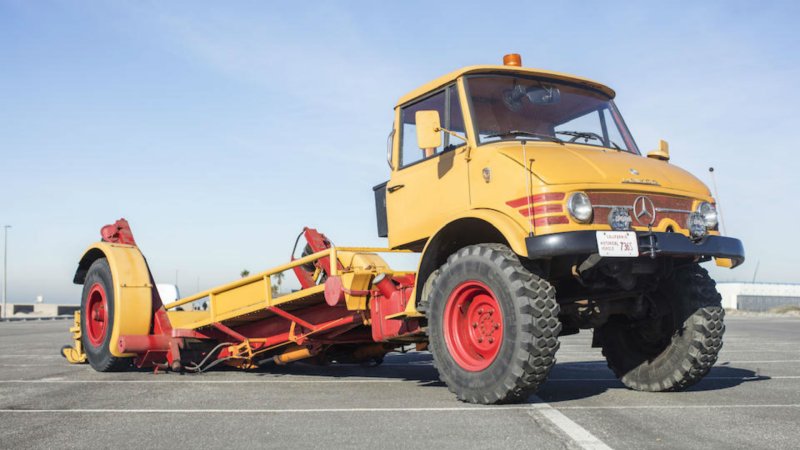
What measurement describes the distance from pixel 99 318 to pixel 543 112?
5.89 metres

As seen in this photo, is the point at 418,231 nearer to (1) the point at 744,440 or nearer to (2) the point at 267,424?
(2) the point at 267,424

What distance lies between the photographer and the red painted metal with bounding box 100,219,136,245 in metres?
9.61

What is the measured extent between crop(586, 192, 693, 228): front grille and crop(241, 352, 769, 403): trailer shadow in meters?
1.48

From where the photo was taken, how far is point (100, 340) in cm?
906

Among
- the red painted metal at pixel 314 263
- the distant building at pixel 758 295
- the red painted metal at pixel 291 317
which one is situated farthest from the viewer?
the distant building at pixel 758 295

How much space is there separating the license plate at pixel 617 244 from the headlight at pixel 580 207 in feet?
0.69

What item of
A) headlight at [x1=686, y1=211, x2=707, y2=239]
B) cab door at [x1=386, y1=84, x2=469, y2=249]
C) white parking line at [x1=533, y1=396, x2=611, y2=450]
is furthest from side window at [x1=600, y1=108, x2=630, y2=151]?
white parking line at [x1=533, y1=396, x2=611, y2=450]

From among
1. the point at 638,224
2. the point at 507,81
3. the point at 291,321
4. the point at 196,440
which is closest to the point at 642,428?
the point at 638,224

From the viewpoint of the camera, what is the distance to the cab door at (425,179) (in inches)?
251

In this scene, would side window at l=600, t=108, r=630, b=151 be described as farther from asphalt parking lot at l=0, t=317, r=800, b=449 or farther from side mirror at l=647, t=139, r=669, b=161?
asphalt parking lot at l=0, t=317, r=800, b=449

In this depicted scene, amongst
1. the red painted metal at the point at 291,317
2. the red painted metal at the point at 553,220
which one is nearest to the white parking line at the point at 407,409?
the red painted metal at the point at 553,220

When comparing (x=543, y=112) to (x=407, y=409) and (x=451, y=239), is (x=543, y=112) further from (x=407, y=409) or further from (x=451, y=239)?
(x=407, y=409)

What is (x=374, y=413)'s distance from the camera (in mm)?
5297

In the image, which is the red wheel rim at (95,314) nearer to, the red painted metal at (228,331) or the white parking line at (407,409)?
the red painted metal at (228,331)
